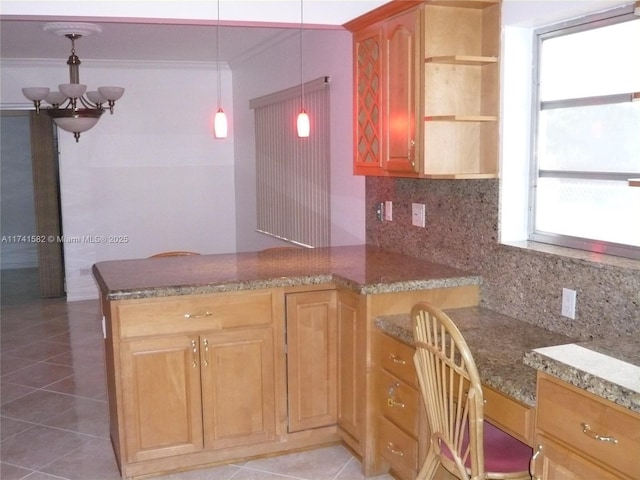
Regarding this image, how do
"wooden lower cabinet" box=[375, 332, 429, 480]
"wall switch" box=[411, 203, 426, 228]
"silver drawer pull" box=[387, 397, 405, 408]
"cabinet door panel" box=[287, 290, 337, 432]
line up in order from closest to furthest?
"wooden lower cabinet" box=[375, 332, 429, 480], "silver drawer pull" box=[387, 397, 405, 408], "cabinet door panel" box=[287, 290, 337, 432], "wall switch" box=[411, 203, 426, 228]

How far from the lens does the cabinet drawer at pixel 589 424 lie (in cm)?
165

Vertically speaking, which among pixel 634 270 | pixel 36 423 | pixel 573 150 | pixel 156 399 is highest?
pixel 573 150

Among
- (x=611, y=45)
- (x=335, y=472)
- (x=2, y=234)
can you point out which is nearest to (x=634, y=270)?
(x=611, y=45)

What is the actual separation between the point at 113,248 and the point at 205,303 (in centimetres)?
466

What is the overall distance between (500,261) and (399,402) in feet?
2.62

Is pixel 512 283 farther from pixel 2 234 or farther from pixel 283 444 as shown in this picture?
pixel 2 234

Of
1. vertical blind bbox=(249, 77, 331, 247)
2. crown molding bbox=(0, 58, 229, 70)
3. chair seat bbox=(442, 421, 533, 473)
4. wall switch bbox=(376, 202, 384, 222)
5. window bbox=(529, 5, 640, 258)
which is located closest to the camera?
chair seat bbox=(442, 421, 533, 473)

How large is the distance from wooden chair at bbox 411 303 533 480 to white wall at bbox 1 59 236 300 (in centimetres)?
560

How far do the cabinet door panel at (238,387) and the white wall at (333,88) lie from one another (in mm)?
1516

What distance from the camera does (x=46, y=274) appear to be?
7.48 metres

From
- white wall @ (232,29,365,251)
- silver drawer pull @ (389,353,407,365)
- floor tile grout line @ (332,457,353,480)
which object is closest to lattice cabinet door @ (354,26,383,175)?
white wall @ (232,29,365,251)

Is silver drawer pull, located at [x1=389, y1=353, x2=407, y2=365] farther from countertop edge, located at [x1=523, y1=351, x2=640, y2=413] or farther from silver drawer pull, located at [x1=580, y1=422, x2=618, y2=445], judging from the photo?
silver drawer pull, located at [x1=580, y1=422, x2=618, y2=445]

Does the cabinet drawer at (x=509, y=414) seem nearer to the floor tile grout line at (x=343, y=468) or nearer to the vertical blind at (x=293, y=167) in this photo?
the floor tile grout line at (x=343, y=468)

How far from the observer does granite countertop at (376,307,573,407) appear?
216 cm
